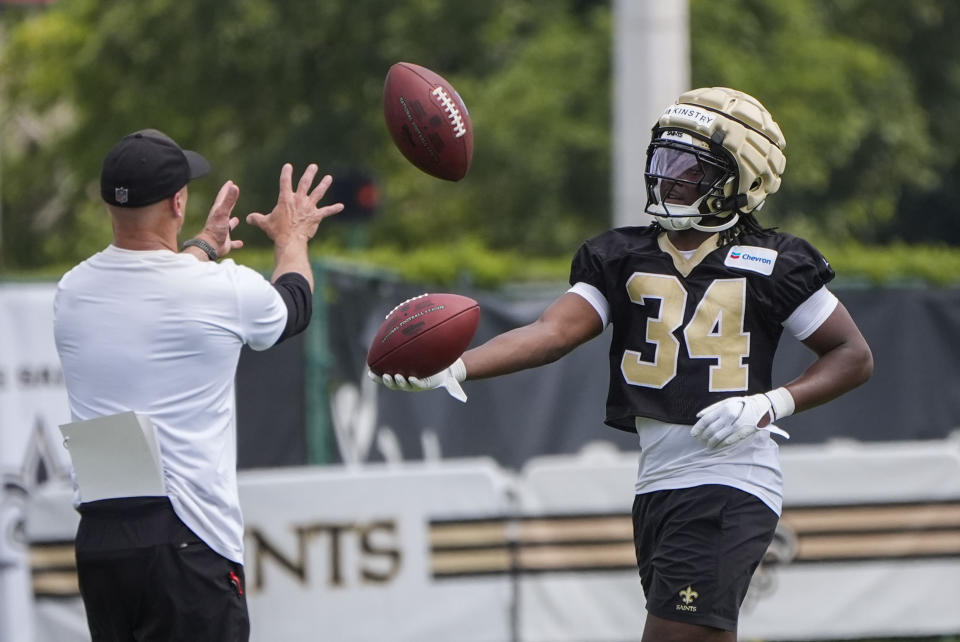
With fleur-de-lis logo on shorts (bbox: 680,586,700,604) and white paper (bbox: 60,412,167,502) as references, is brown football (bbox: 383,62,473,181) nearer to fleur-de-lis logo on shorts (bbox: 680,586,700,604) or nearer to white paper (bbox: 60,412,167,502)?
white paper (bbox: 60,412,167,502)

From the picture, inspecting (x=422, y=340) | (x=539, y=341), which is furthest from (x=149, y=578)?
(x=539, y=341)

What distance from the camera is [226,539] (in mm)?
4285

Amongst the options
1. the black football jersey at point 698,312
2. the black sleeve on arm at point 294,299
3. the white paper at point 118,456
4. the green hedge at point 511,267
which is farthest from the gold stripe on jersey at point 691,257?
the green hedge at point 511,267

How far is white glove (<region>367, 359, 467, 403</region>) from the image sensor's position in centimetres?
425

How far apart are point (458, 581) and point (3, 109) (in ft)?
77.0

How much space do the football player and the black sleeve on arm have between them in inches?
19.0

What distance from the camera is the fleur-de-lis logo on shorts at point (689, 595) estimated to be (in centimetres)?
432

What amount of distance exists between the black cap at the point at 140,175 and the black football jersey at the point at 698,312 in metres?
1.26

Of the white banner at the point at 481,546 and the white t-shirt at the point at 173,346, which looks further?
the white banner at the point at 481,546

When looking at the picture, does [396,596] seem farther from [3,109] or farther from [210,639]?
[3,109]

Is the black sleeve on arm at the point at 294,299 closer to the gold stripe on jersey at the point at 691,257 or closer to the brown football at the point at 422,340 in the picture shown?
the brown football at the point at 422,340

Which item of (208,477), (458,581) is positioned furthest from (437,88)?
(458,581)

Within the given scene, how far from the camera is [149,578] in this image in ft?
13.6

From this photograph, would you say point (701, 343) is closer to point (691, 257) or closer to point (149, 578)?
point (691, 257)
